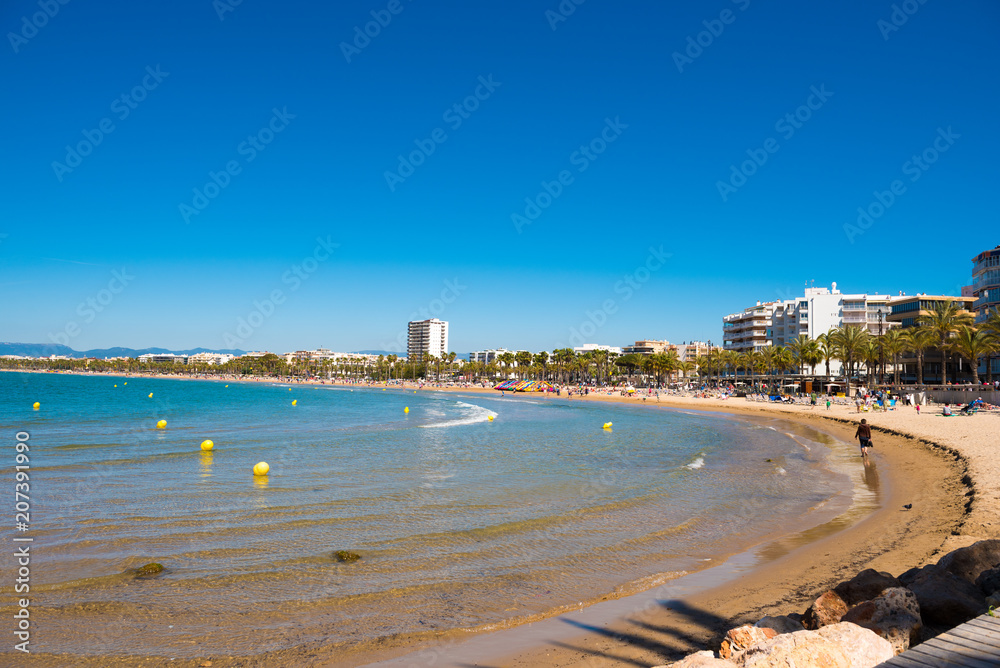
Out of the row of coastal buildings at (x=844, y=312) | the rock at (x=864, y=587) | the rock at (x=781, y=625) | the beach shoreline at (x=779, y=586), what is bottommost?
the beach shoreline at (x=779, y=586)

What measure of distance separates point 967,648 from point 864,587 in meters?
2.58

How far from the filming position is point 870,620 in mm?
5590

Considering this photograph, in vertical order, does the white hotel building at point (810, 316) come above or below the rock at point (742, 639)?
above

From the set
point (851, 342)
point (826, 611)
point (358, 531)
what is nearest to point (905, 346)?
point (851, 342)

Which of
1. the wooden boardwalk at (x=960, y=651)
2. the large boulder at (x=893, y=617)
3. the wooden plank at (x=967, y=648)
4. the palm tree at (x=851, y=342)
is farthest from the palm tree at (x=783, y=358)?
the wooden plank at (x=967, y=648)

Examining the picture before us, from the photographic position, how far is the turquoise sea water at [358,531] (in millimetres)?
8047

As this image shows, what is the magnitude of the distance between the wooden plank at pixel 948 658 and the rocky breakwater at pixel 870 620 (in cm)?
74

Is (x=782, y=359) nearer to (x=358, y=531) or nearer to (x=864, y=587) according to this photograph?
(x=358, y=531)

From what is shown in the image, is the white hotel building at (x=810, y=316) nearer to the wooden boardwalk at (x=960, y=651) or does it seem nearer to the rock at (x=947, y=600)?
the rock at (x=947, y=600)

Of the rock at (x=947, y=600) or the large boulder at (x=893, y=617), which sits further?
the rock at (x=947, y=600)

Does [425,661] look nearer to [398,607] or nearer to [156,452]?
A: [398,607]

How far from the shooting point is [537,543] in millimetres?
11641

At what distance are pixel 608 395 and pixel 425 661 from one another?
315ft

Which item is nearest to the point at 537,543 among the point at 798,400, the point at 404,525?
the point at 404,525
